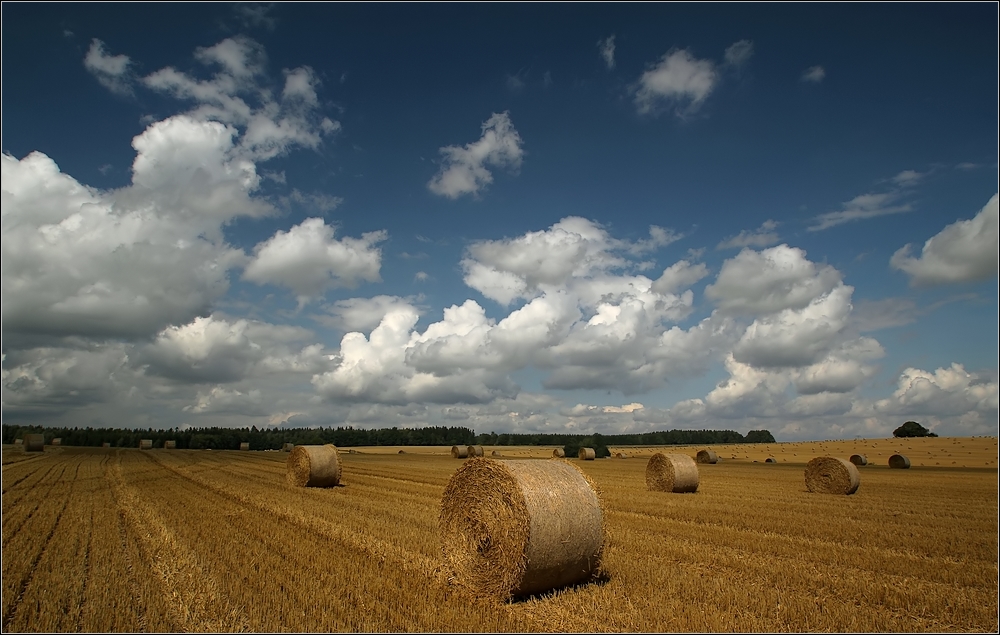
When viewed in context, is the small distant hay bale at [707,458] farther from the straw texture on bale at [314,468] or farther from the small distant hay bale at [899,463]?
the straw texture on bale at [314,468]

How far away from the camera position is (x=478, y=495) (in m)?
8.38

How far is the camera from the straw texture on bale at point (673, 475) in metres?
19.4

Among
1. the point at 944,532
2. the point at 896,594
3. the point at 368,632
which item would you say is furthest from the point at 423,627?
the point at 944,532

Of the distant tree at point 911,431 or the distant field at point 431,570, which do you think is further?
the distant tree at point 911,431

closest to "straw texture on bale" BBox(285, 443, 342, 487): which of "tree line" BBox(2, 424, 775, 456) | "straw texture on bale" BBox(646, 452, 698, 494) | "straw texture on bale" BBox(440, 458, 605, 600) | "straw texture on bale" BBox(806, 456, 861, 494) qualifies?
"straw texture on bale" BBox(646, 452, 698, 494)

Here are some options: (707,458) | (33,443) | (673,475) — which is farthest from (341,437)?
(673,475)

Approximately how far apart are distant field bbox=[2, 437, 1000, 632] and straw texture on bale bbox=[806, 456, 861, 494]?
4.55m

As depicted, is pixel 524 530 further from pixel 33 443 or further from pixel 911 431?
pixel 911 431

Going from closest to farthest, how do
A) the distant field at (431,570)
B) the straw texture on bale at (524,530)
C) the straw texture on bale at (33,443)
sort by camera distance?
the distant field at (431,570) < the straw texture on bale at (524,530) < the straw texture on bale at (33,443)

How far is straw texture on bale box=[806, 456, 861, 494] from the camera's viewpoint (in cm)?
1950

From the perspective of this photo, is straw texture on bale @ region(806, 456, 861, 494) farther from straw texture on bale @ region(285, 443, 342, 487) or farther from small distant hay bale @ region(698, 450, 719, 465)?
small distant hay bale @ region(698, 450, 719, 465)

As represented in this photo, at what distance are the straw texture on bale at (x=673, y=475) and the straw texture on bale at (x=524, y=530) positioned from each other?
39.7ft

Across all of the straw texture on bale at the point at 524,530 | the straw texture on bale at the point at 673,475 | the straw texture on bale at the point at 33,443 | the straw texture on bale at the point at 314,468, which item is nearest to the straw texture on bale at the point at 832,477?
the straw texture on bale at the point at 673,475

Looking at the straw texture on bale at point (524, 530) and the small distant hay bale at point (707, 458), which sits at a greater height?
the straw texture on bale at point (524, 530)
